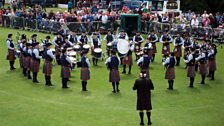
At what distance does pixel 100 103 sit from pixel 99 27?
1740 cm

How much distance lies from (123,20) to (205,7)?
15.0 meters

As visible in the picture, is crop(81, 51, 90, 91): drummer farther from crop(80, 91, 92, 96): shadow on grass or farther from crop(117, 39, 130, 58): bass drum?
crop(117, 39, 130, 58): bass drum

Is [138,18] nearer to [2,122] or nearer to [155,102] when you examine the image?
[155,102]

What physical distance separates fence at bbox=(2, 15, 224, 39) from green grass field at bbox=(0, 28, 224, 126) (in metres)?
9.46

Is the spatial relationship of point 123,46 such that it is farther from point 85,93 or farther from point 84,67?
point 85,93

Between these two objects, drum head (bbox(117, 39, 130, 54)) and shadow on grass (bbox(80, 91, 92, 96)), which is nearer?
shadow on grass (bbox(80, 91, 92, 96))

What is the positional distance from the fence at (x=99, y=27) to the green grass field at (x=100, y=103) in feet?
31.0

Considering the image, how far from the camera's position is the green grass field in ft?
51.9

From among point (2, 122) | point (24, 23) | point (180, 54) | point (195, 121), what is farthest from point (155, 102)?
point (24, 23)

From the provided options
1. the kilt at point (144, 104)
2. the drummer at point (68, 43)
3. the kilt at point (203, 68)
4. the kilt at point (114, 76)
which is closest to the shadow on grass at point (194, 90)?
the kilt at point (203, 68)

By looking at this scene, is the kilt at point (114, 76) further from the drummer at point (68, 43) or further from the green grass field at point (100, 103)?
the drummer at point (68, 43)

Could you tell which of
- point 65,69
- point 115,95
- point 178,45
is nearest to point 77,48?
point 65,69

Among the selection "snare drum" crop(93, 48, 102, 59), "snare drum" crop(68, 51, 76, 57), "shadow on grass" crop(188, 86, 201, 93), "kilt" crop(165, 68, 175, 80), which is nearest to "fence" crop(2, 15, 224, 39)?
"snare drum" crop(93, 48, 102, 59)

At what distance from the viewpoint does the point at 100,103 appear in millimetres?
17859
